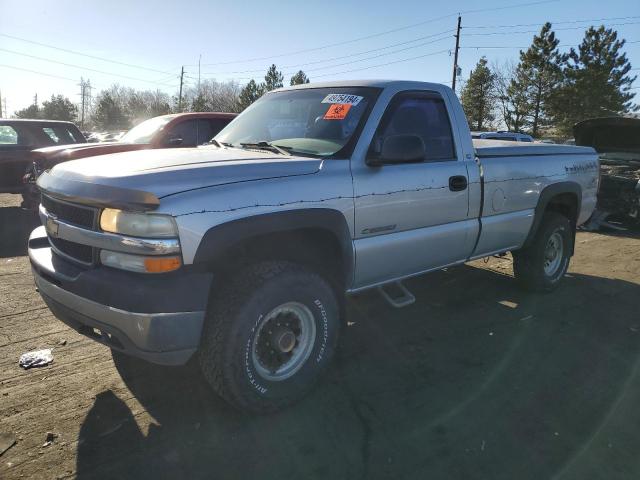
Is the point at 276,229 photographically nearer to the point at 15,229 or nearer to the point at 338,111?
the point at 338,111

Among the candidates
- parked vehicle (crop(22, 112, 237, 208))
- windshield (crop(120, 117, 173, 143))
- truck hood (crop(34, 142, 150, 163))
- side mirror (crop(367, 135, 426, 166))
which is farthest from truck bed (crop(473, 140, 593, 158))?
windshield (crop(120, 117, 173, 143))

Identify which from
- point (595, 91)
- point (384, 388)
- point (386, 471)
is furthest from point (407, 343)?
point (595, 91)

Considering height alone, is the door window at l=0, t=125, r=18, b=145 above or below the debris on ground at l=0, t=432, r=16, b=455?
above

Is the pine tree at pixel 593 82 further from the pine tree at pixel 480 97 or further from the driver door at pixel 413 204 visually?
the driver door at pixel 413 204

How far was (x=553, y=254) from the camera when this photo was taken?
5.46m

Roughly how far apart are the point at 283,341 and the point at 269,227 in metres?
0.73

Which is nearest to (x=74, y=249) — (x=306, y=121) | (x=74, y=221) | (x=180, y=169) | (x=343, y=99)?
(x=74, y=221)

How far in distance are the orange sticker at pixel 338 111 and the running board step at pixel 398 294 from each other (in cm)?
136

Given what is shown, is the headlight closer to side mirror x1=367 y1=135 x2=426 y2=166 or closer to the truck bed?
side mirror x1=367 y1=135 x2=426 y2=166

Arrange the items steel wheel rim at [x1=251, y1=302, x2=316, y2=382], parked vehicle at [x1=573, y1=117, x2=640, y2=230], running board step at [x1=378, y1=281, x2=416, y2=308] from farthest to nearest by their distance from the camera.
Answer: parked vehicle at [x1=573, y1=117, x2=640, y2=230] → running board step at [x1=378, y1=281, x2=416, y2=308] → steel wheel rim at [x1=251, y1=302, x2=316, y2=382]

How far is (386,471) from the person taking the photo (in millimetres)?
2436

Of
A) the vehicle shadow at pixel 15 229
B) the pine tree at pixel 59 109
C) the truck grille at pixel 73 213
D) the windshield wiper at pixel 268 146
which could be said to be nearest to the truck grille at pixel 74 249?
the truck grille at pixel 73 213

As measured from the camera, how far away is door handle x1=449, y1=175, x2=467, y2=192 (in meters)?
3.80

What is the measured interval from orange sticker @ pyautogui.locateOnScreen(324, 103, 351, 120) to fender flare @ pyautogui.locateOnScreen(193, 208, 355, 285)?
2.64ft
